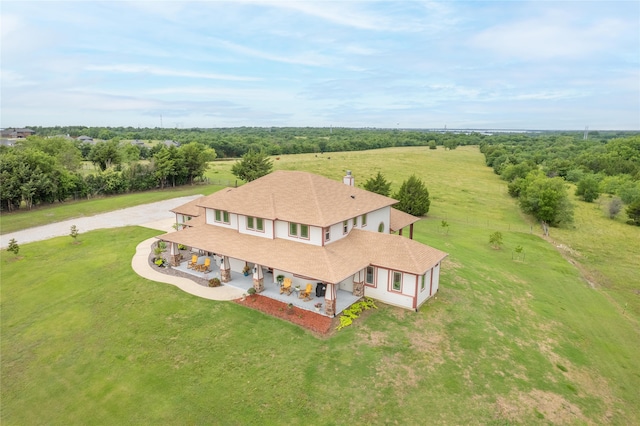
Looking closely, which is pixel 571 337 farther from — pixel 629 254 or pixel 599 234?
pixel 599 234

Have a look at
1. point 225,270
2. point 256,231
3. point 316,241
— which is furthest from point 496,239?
point 225,270

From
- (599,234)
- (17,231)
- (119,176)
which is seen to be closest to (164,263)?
(17,231)

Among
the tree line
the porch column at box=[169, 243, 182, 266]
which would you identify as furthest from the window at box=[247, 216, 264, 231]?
the tree line

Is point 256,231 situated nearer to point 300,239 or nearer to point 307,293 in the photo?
point 300,239

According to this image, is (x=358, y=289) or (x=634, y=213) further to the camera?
(x=634, y=213)

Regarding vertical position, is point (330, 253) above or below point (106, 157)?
below

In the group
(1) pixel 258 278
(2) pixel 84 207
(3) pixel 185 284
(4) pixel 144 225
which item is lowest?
(3) pixel 185 284

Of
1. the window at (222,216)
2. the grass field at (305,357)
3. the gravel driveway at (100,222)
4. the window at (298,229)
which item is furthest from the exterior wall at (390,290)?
the gravel driveway at (100,222)
